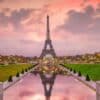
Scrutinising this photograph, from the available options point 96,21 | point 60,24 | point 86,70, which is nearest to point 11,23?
point 60,24

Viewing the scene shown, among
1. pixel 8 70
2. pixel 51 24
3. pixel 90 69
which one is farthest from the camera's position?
pixel 90 69

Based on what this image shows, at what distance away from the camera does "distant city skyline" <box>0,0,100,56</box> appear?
29.1 ft

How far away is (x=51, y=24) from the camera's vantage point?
Answer: 29.5 ft

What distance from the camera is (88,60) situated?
30.2ft

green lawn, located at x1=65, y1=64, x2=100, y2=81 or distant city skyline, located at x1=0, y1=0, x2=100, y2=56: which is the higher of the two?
distant city skyline, located at x1=0, y1=0, x2=100, y2=56

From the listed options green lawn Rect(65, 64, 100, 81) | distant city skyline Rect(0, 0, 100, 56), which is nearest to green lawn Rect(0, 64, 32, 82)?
distant city skyline Rect(0, 0, 100, 56)

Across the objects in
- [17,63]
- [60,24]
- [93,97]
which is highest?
[60,24]

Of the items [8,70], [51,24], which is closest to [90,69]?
[51,24]

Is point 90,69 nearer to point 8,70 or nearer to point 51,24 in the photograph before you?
point 51,24

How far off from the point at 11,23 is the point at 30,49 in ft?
2.50

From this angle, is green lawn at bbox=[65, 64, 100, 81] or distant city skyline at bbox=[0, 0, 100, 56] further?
green lawn at bbox=[65, 64, 100, 81]

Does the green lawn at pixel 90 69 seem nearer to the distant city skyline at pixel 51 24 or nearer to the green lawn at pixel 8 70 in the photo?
the distant city skyline at pixel 51 24

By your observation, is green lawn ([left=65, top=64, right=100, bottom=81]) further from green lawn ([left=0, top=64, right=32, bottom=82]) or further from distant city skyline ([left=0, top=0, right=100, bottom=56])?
green lawn ([left=0, top=64, right=32, bottom=82])

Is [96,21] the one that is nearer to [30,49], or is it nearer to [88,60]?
[88,60]
